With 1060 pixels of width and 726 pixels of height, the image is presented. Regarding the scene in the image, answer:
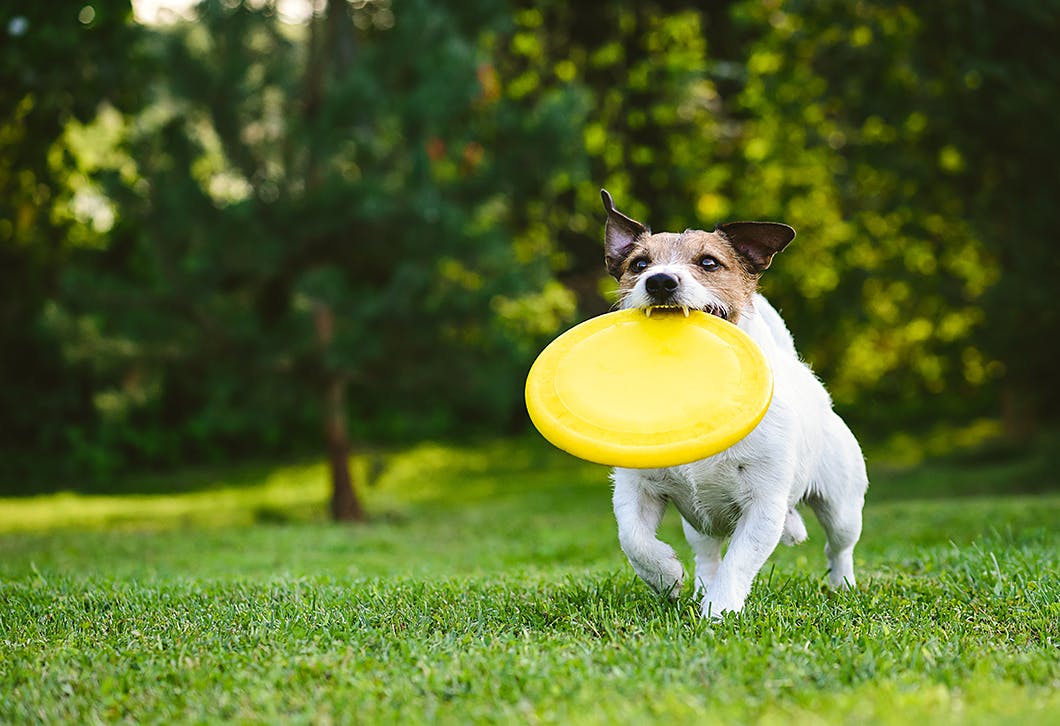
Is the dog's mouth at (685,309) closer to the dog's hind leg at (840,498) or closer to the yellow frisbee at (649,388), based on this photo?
the yellow frisbee at (649,388)

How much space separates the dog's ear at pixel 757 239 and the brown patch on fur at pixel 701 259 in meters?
0.04

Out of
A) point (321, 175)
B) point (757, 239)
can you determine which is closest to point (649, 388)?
point (757, 239)

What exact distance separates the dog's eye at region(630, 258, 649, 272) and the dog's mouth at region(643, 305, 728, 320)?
256mm

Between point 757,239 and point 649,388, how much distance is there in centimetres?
96

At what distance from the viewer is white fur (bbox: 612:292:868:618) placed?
14.5 ft

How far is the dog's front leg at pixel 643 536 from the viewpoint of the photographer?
449 centimetres

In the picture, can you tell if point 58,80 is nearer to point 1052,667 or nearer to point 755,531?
point 755,531

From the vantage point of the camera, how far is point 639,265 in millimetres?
4941

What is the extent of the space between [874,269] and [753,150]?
335cm

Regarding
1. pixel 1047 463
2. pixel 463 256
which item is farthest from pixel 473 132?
pixel 1047 463

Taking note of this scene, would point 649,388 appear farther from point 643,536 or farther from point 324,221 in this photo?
point 324,221

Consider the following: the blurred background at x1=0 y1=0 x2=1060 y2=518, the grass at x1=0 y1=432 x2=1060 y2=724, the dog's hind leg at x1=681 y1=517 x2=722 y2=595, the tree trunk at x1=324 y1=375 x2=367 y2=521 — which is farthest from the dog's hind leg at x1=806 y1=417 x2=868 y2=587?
the tree trunk at x1=324 y1=375 x2=367 y2=521

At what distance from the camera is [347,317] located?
1187 centimetres

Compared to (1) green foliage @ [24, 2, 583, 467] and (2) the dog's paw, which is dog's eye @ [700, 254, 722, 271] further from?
(1) green foliage @ [24, 2, 583, 467]
